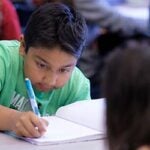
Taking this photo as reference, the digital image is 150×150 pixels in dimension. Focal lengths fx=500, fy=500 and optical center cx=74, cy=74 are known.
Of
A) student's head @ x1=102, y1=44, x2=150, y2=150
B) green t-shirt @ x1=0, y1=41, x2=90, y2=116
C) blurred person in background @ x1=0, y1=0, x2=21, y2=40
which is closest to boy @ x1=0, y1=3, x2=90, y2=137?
green t-shirt @ x1=0, y1=41, x2=90, y2=116

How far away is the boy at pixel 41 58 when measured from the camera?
4.50 feet

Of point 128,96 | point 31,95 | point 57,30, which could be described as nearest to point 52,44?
point 57,30

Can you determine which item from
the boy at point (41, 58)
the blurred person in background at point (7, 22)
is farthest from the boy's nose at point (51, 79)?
the blurred person in background at point (7, 22)

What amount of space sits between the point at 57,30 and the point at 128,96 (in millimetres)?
817

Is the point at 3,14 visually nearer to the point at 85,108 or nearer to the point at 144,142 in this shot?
the point at 85,108

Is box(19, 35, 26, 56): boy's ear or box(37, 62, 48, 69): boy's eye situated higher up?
box(19, 35, 26, 56): boy's ear

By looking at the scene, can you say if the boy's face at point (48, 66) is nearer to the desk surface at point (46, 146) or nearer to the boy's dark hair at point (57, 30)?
the boy's dark hair at point (57, 30)

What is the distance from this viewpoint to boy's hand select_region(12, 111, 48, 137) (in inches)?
47.6

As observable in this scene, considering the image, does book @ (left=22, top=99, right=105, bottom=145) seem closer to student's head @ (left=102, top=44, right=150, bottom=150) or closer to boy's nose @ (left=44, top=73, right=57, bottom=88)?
boy's nose @ (left=44, top=73, right=57, bottom=88)

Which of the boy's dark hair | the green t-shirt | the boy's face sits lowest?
the green t-shirt

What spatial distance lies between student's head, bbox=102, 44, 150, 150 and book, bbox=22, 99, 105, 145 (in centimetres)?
57

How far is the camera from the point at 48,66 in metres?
1.38

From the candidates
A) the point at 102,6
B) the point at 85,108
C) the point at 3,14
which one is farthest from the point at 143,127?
the point at 102,6

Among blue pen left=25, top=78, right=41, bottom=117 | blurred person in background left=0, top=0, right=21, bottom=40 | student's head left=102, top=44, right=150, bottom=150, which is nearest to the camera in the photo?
student's head left=102, top=44, right=150, bottom=150
